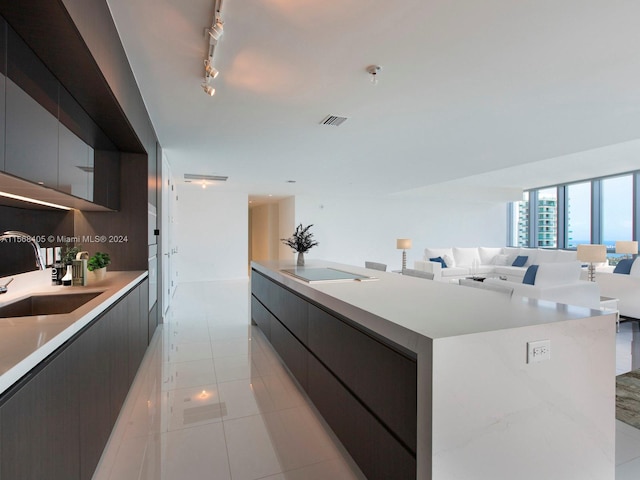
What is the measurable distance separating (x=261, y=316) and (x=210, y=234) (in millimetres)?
5669

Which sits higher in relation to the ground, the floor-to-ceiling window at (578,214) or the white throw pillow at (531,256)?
the floor-to-ceiling window at (578,214)

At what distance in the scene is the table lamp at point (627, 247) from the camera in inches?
232

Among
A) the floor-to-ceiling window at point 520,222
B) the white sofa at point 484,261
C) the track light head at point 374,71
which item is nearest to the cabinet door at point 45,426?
the track light head at point 374,71

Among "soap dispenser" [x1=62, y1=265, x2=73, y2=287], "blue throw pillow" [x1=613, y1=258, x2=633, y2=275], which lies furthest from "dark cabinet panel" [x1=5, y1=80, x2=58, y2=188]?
"blue throw pillow" [x1=613, y1=258, x2=633, y2=275]

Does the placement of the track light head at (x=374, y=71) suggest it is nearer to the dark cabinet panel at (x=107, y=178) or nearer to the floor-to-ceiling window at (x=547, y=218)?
the dark cabinet panel at (x=107, y=178)

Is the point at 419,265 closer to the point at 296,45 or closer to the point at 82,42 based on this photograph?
the point at 296,45

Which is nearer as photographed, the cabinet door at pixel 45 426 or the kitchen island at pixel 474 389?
the cabinet door at pixel 45 426

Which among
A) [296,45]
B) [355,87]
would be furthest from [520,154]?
[296,45]

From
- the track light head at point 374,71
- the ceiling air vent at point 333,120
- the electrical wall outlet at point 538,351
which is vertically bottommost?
the electrical wall outlet at point 538,351

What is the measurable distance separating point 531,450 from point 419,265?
6963 mm

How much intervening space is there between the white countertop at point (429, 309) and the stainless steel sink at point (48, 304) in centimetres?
151

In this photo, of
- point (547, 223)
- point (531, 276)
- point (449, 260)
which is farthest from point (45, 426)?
point (547, 223)

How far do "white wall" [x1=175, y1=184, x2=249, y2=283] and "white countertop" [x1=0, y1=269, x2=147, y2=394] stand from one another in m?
6.42

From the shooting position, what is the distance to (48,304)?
7.07ft
